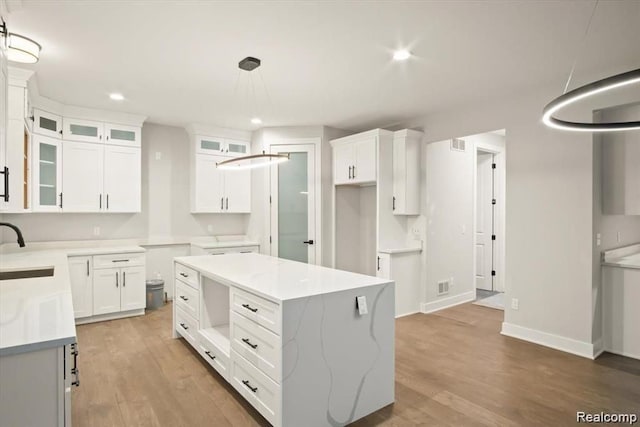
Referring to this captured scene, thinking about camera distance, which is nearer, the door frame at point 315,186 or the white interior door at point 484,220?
the door frame at point 315,186

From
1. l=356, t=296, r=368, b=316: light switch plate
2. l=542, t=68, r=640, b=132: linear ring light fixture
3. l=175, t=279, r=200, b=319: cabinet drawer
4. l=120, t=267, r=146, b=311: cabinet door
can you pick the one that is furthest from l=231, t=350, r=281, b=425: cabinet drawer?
l=120, t=267, r=146, b=311: cabinet door

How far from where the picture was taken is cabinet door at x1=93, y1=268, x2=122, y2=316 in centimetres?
451

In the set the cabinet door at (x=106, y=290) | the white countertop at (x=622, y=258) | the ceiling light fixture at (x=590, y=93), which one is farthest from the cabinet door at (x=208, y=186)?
the white countertop at (x=622, y=258)

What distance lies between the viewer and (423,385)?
2.88 meters

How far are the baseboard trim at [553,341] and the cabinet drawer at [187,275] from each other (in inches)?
132

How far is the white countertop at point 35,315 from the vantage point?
126 cm

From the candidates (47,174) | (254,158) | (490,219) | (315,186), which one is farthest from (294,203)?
(490,219)

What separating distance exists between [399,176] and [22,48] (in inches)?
161

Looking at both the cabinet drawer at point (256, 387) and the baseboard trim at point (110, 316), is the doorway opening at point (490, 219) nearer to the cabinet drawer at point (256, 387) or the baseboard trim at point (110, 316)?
the cabinet drawer at point (256, 387)

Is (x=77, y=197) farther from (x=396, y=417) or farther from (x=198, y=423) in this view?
(x=396, y=417)

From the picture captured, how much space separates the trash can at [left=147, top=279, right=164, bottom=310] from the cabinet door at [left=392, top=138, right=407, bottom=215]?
11.4ft

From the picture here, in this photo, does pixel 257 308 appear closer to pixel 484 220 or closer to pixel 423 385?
pixel 423 385

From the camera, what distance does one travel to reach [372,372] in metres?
2.42

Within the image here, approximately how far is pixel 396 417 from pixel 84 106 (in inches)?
193
